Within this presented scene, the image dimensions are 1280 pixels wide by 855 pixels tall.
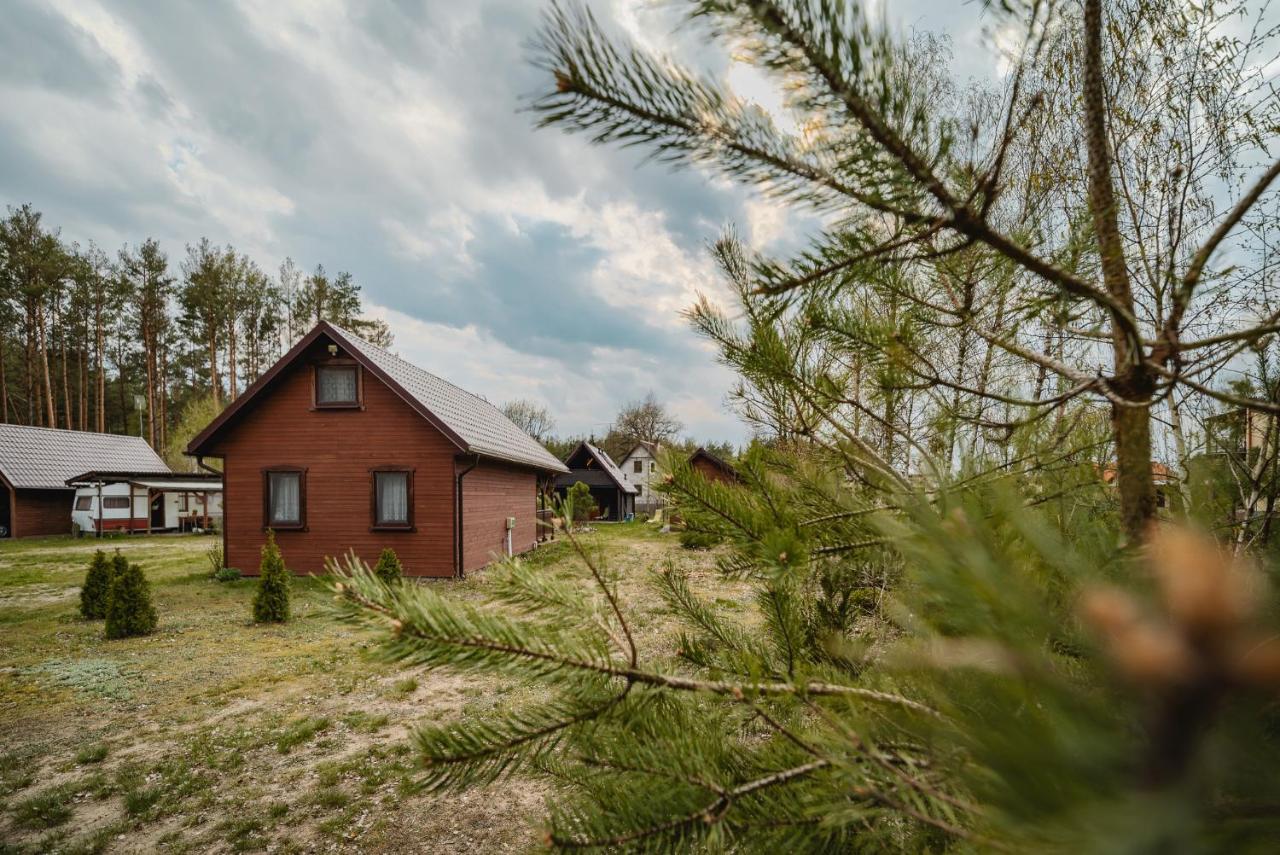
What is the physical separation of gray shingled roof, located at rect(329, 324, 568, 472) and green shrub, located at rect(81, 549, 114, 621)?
5773 mm

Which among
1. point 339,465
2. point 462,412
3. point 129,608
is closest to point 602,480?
point 462,412

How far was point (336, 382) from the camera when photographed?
1294 cm

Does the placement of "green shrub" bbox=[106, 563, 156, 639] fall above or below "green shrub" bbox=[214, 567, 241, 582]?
above

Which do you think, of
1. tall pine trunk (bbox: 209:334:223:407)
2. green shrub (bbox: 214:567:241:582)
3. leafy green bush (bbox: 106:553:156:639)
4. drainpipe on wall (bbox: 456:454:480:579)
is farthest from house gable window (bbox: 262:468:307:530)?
tall pine trunk (bbox: 209:334:223:407)

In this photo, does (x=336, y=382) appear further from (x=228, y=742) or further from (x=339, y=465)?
(x=228, y=742)

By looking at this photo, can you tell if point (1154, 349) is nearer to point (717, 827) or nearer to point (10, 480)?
point (717, 827)

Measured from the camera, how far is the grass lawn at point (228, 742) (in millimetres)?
3729

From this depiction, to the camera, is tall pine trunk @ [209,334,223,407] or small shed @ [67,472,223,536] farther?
tall pine trunk @ [209,334,223,407]

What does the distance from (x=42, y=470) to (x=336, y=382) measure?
19.3m

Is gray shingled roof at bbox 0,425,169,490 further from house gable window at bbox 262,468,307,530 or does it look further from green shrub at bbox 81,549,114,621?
green shrub at bbox 81,549,114,621

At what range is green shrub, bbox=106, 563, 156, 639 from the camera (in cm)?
810

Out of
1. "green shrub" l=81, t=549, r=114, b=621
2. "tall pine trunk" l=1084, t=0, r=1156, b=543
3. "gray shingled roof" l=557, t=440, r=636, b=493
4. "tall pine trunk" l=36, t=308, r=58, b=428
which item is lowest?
"green shrub" l=81, t=549, r=114, b=621

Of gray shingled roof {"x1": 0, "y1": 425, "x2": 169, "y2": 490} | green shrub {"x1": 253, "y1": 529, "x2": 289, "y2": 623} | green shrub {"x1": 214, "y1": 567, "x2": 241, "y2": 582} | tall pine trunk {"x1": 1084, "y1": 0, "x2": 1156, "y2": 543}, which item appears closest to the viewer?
tall pine trunk {"x1": 1084, "y1": 0, "x2": 1156, "y2": 543}

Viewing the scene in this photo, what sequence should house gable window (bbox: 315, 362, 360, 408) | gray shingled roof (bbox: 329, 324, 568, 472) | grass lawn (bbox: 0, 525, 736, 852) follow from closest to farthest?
grass lawn (bbox: 0, 525, 736, 852) < gray shingled roof (bbox: 329, 324, 568, 472) < house gable window (bbox: 315, 362, 360, 408)
